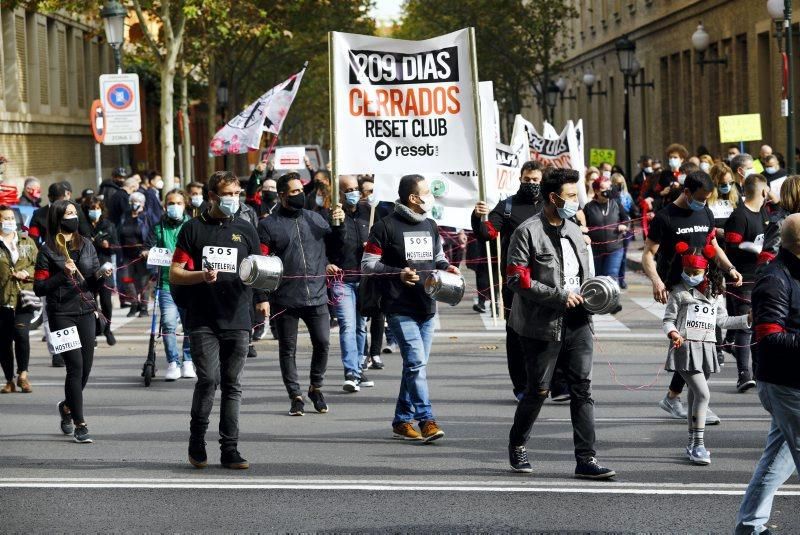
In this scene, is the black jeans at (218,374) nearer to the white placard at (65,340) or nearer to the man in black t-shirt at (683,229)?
the white placard at (65,340)

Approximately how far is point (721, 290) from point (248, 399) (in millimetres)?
4566

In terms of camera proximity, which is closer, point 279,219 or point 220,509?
point 220,509

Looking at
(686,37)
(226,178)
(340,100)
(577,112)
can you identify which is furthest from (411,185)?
(577,112)

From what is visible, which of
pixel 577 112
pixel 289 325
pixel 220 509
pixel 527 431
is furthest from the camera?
pixel 577 112

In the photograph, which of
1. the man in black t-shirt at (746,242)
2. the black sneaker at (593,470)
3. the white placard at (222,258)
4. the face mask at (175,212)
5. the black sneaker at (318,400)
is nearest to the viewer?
the black sneaker at (593,470)

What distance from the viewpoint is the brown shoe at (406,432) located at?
10.6 m

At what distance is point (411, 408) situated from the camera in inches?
418

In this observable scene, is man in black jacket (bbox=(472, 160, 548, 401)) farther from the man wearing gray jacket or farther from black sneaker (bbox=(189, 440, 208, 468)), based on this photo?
black sneaker (bbox=(189, 440, 208, 468))

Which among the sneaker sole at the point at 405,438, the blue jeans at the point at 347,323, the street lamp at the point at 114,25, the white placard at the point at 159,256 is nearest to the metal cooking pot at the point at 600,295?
the sneaker sole at the point at 405,438

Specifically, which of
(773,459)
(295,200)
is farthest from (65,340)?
(773,459)

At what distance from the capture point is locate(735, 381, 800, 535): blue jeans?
22.0 ft

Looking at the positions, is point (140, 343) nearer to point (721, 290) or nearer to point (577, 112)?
point (721, 290)

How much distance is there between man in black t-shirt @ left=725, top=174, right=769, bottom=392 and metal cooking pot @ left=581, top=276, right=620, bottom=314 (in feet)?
13.6

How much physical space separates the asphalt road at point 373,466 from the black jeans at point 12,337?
13.5 inches
